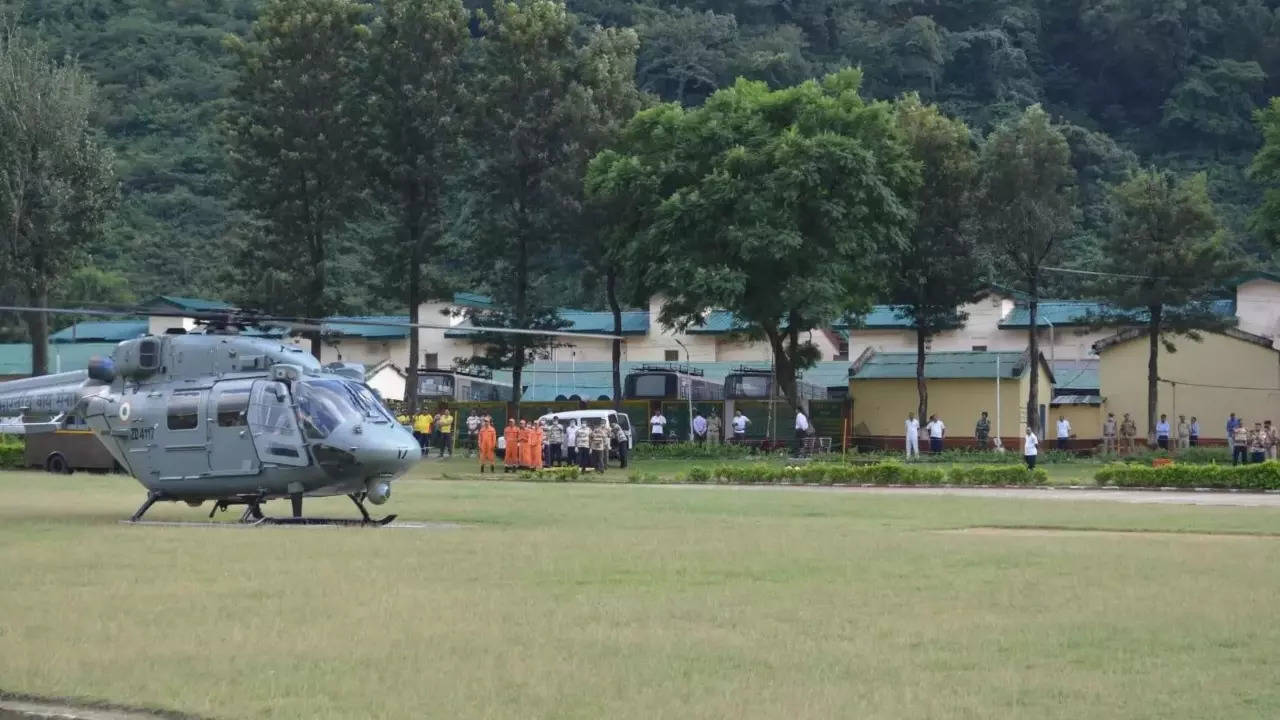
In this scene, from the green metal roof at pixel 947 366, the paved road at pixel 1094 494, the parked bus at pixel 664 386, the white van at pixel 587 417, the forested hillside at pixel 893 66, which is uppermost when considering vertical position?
the forested hillside at pixel 893 66

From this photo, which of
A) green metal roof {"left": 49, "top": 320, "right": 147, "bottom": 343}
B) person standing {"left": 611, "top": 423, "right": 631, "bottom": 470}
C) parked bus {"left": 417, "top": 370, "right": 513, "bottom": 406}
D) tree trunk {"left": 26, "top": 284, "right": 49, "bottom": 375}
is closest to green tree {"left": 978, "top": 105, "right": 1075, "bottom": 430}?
person standing {"left": 611, "top": 423, "right": 631, "bottom": 470}

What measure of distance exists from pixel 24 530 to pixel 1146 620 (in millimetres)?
15749

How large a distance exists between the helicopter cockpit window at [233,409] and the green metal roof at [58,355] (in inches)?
2138

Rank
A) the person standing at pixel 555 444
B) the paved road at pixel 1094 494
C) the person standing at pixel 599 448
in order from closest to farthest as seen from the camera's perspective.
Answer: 1. the paved road at pixel 1094 494
2. the person standing at pixel 599 448
3. the person standing at pixel 555 444

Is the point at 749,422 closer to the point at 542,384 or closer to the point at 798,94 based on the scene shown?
the point at 798,94

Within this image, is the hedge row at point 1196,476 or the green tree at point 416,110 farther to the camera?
A: the green tree at point 416,110

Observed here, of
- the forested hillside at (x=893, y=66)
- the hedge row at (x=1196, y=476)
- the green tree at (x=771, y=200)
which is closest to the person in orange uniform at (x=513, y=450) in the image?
the green tree at (x=771, y=200)

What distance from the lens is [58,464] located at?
151ft

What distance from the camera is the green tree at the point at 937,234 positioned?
5688cm

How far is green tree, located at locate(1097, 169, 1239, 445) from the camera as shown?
5456cm

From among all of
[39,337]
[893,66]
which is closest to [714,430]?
[39,337]

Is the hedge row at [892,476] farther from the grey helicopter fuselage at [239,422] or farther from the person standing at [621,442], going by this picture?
the grey helicopter fuselage at [239,422]

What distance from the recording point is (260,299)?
192 ft

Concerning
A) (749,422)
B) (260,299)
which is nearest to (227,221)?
(260,299)
